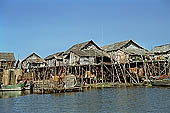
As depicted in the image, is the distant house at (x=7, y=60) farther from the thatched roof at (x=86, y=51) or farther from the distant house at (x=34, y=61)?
the thatched roof at (x=86, y=51)

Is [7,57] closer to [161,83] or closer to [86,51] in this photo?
[86,51]

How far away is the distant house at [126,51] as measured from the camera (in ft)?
172

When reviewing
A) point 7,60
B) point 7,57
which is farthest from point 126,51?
point 7,57

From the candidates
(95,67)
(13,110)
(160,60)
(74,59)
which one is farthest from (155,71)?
(13,110)

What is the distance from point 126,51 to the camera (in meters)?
54.3

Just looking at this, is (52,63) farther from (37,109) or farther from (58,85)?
(37,109)

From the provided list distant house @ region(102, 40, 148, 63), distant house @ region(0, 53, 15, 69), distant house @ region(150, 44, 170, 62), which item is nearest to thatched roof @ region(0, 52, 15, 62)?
distant house @ region(0, 53, 15, 69)

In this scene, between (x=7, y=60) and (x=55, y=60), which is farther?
(x=55, y=60)

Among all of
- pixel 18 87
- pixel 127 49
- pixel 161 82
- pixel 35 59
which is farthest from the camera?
pixel 35 59

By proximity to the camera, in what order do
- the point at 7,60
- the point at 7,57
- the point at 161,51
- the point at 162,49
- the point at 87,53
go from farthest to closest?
the point at 7,57
the point at 7,60
the point at 87,53
the point at 162,49
the point at 161,51

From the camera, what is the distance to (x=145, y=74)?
44.0 metres

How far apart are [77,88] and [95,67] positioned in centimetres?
1294

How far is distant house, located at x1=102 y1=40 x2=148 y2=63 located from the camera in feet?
172

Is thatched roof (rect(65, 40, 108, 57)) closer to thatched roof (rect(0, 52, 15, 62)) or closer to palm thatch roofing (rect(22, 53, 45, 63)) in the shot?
palm thatch roofing (rect(22, 53, 45, 63))
